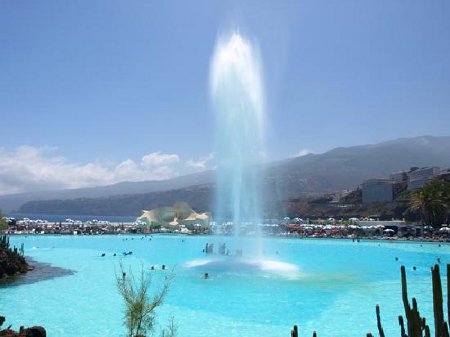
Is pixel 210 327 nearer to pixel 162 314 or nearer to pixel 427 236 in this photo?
pixel 162 314

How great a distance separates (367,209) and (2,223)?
9528 cm

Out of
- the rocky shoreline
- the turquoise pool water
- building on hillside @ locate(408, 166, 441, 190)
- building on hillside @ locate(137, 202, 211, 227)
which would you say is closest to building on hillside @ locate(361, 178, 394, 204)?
building on hillside @ locate(408, 166, 441, 190)

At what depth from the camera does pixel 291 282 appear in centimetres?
3403

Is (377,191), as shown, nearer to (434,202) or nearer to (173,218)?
(434,202)

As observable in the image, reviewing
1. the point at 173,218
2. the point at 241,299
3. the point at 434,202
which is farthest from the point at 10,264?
the point at 173,218

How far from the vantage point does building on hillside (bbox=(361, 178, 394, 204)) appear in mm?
128875

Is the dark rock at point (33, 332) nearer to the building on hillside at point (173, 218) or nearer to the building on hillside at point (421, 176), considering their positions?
the building on hillside at point (173, 218)

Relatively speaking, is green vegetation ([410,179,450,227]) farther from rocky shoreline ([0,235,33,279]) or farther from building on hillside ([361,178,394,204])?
rocky shoreline ([0,235,33,279])

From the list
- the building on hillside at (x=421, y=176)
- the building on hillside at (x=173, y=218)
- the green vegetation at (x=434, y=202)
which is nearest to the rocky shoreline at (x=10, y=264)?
the green vegetation at (x=434, y=202)

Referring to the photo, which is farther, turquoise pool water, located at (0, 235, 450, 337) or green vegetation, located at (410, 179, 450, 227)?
green vegetation, located at (410, 179, 450, 227)

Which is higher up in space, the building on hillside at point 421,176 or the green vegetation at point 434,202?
the building on hillside at point 421,176

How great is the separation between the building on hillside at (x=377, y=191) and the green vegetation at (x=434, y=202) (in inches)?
1712

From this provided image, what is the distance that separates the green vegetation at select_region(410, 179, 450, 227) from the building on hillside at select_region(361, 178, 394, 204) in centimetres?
4350

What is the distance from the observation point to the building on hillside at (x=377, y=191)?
12888cm
